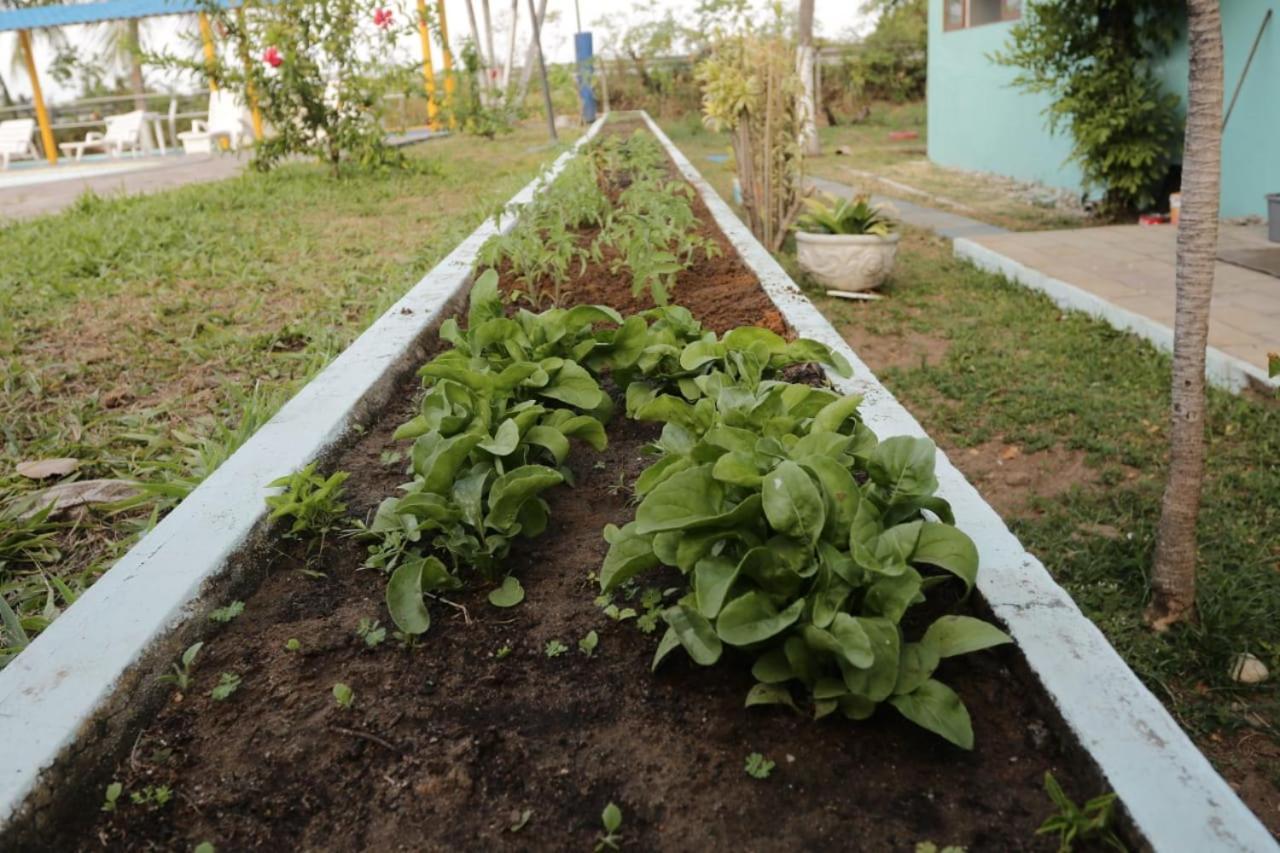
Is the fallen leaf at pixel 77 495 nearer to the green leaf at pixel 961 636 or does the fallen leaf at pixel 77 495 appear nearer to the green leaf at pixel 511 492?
the green leaf at pixel 511 492

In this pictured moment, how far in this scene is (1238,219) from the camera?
19.9 ft

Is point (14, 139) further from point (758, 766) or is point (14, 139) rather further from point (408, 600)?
point (758, 766)

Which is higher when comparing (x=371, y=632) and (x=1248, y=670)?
(x=371, y=632)

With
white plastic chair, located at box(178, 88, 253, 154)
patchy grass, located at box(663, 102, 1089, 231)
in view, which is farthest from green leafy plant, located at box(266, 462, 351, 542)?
white plastic chair, located at box(178, 88, 253, 154)

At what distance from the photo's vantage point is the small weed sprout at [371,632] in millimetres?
1476

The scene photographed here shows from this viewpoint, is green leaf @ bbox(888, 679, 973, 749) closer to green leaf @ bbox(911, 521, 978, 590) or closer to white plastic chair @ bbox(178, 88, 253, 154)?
green leaf @ bbox(911, 521, 978, 590)

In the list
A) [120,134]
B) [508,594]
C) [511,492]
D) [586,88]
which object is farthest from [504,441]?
[120,134]

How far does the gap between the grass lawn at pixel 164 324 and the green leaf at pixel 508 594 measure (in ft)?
3.53

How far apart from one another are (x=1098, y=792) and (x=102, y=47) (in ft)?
101

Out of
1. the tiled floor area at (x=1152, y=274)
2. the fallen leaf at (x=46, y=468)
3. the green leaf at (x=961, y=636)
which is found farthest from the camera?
the tiled floor area at (x=1152, y=274)

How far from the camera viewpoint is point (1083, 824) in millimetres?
1011

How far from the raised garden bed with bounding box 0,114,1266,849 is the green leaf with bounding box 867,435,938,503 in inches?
6.4

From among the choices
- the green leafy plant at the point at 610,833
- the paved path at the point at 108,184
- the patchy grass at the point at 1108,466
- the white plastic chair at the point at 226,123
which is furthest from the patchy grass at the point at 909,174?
the white plastic chair at the point at 226,123

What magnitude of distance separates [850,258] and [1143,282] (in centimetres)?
143
